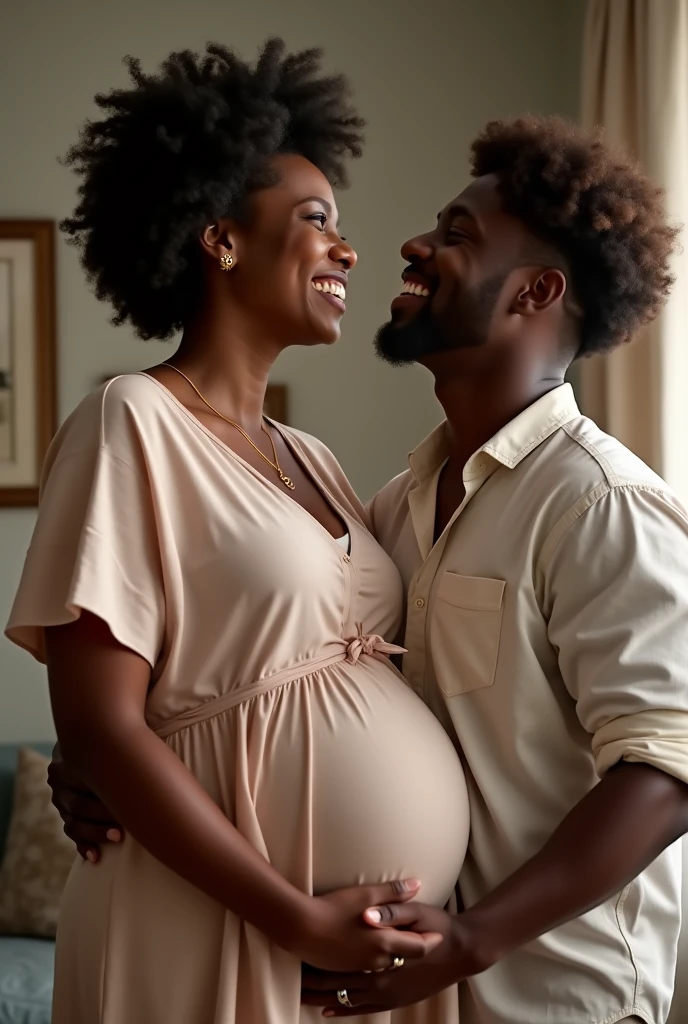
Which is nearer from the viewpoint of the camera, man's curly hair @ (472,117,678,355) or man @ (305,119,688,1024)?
man @ (305,119,688,1024)

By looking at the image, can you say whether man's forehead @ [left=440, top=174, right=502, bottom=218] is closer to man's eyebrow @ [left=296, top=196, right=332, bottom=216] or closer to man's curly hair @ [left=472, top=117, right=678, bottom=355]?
man's curly hair @ [left=472, top=117, right=678, bottom=355]

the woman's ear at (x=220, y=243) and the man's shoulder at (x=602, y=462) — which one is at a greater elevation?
the woman's ear at (x=220, y=243)

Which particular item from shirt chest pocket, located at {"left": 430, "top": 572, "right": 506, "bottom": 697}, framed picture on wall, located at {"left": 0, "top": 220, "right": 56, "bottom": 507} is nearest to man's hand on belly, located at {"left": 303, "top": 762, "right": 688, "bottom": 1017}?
shirt chest pocket, located at {"left": 430, "top": 572, "right": 506, "bottom": 697}

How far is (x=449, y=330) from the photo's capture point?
1731 mm

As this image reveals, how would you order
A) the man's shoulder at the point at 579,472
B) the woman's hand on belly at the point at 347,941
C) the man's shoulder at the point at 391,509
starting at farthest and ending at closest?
the man's shoulder at the point at 391,509
the man's shoulder at the point at 579,472
the woman's hand on belly at the point at 347,941

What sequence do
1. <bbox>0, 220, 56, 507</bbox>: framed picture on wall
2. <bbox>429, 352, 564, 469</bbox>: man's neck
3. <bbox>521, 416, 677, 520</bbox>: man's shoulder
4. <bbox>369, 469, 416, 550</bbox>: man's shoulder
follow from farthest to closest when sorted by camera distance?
<bbox>0, 220, 56, 507</bbox>: framed picture on wall → <bbox>369, 469, 416, 550</bbox>: man's shoulder → <bbox>429, 352, 564, 469</bbox>: man's neck → <bbox>521, 416, 677, 520</bbox>: man's shoulder

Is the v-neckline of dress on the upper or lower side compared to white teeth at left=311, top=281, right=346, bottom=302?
lower

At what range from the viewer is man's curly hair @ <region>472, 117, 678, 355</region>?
170 cm

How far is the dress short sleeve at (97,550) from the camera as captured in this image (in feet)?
4.29

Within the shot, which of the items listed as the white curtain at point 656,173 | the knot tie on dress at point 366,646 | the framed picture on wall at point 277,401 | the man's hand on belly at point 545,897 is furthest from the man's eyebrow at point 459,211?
the framed picture on wall at point 277,401

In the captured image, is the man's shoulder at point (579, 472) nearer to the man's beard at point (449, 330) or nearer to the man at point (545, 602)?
the man at point (545, 602)

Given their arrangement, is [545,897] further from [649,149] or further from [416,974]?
[649,149]

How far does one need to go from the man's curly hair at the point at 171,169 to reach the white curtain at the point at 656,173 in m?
1.27

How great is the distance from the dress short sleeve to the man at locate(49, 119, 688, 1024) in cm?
28
